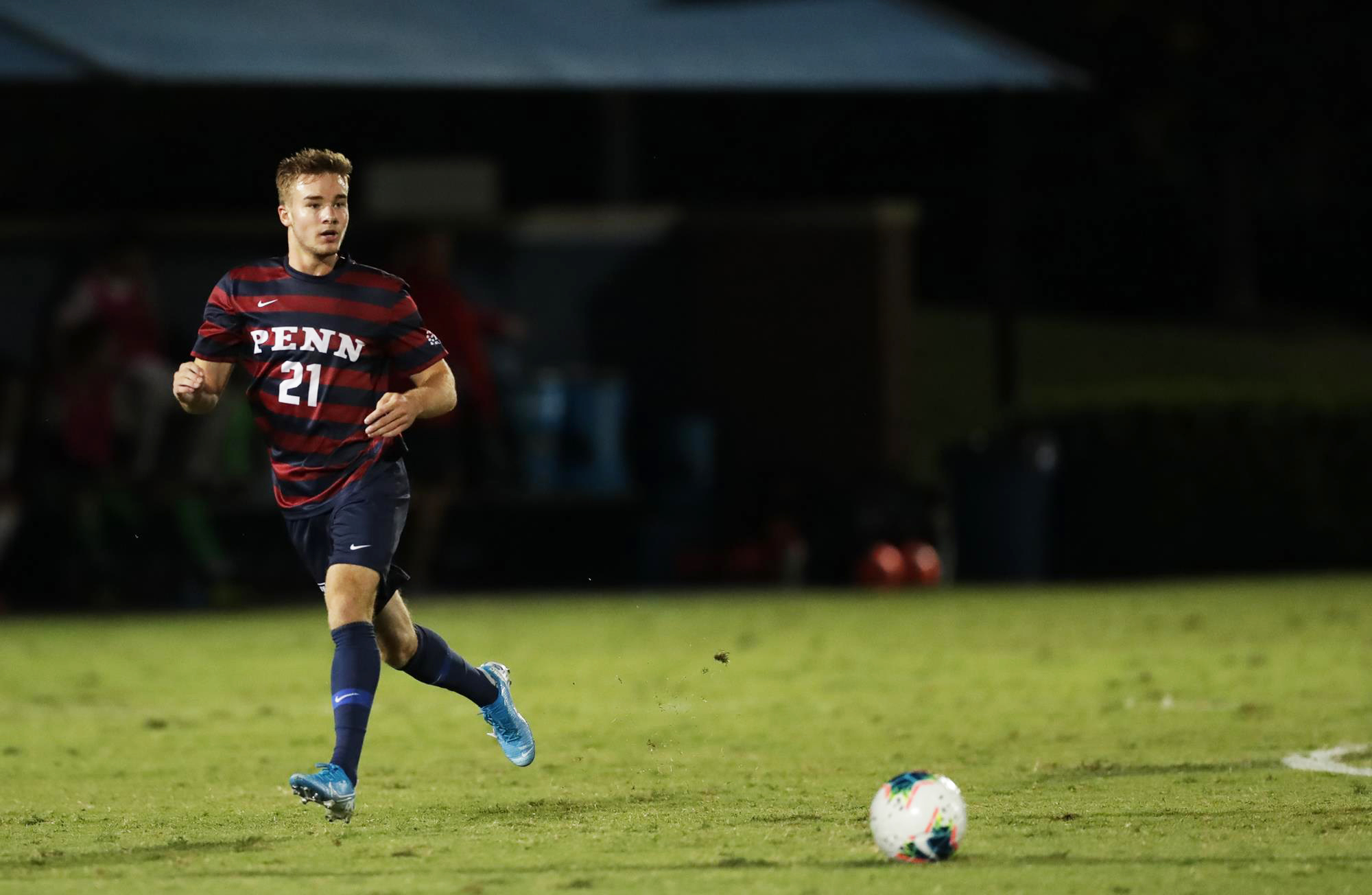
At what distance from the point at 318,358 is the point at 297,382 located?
0.10 m

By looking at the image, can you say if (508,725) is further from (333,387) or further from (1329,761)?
(1329,761)

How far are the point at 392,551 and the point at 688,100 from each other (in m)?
34.3

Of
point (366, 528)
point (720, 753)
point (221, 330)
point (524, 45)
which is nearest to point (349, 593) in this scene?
point (366, 528)

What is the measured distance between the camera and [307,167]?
7488mm

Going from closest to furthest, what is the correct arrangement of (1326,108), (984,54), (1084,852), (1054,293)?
(1084,852), (984,54), (1326,108), (1054,293)

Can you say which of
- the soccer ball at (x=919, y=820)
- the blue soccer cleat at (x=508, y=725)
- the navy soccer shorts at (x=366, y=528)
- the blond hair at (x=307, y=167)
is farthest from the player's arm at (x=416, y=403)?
the soccer ball at (x=919, y=820)

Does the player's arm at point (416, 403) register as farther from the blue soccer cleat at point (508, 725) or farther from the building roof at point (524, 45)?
the building roof at point (524, 45)

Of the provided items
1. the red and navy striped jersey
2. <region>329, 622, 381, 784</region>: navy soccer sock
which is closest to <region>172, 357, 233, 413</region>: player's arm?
the red and navy striped jersey

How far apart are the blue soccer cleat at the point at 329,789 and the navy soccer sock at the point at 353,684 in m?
0.10

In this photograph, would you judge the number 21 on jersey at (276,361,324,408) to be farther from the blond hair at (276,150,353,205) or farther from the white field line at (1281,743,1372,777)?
the white field line at (1281,743,1372,777)

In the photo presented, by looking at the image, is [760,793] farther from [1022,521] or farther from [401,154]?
[401,154]

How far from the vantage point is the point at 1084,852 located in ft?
21.5

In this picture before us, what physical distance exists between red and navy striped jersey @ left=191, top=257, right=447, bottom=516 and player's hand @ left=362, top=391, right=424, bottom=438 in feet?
0.32

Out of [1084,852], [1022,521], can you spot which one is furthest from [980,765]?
[1022,521]
